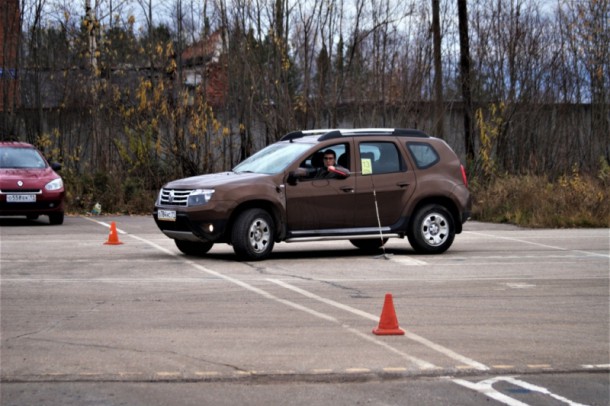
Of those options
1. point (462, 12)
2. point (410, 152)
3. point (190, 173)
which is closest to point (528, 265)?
point (410, 152)

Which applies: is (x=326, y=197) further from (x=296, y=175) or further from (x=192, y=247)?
(x=192, y=247)

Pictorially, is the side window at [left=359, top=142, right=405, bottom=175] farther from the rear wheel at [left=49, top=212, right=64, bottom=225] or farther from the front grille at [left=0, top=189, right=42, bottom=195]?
the rear wheel at [left=49, top=212, right=64, bottom=225]

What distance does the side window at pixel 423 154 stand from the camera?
16.0 metres

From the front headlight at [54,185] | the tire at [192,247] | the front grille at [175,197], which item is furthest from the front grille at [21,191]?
the front grille at [175,197]

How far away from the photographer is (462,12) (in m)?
30.8

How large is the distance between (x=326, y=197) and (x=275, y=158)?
104 centimetres

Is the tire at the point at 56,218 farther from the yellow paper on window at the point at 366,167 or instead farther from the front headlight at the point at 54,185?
the yellow paper on window at the point at 366,167

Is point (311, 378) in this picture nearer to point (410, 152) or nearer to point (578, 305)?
point (578, 305)

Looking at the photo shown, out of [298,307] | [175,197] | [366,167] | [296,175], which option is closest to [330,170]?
[296,175]

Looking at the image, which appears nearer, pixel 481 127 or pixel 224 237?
pixel 224 237

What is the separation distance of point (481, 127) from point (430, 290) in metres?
18.8

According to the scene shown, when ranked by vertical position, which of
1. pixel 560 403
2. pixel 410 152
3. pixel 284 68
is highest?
pixel 284 68

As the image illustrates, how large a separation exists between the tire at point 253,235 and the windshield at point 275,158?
0.86 m

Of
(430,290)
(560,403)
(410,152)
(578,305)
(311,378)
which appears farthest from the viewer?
(410,152)
